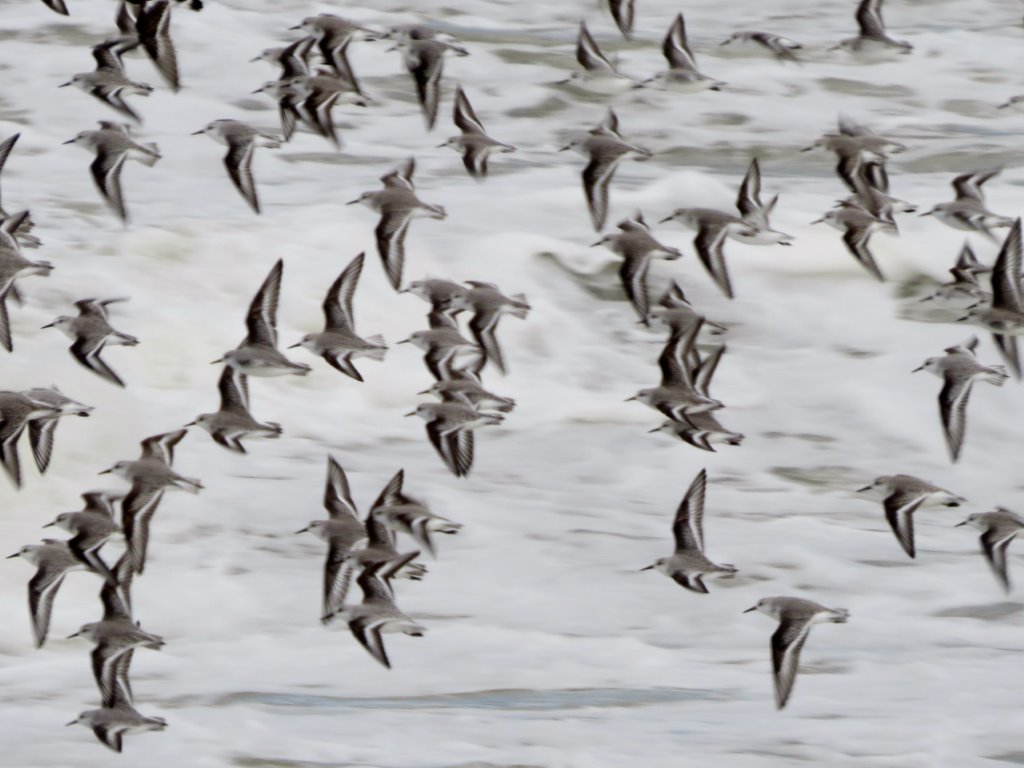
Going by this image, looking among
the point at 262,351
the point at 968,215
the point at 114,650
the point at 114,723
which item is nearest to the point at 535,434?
the point at 968,215

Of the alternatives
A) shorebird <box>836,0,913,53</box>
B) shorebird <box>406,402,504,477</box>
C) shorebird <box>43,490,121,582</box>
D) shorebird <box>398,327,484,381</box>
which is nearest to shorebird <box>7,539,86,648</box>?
shorebird <box>43,490,121,582</box>

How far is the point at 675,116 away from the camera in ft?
38.8

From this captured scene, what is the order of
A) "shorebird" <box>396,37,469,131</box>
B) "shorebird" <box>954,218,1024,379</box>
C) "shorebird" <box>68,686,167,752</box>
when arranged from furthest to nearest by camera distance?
1. "shorebird" <box>396,37,469,131</box>
2. "shorebird" <box>954,218,1024,379</box>
3. "shorebird" <box>68,686,167,752</box>

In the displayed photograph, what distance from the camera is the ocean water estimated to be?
17.9 feet

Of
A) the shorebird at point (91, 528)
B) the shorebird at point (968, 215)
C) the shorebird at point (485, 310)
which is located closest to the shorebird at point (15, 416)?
the shorebird at point (91, 528)

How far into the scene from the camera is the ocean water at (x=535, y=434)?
17.9ft

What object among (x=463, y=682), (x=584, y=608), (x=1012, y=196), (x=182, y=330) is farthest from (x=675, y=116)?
(x=463, y=682)

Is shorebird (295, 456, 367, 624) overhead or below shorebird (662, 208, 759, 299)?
below

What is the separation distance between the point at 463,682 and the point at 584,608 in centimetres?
80

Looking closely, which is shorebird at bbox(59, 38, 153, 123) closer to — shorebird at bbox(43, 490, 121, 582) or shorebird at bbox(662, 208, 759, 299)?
shorebird at bbox(43, 490, 121, 582)

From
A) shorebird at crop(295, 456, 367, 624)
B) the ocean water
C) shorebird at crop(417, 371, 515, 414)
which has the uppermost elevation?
shorebird at crop(417, 371, 515, 414)

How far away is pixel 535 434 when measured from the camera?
8.04 m

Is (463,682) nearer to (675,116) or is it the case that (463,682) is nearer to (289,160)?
(289,160)

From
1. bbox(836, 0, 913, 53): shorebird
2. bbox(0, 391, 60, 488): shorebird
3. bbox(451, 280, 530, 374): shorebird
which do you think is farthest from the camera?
bbox(836, 0, 913, 53): shorebird
